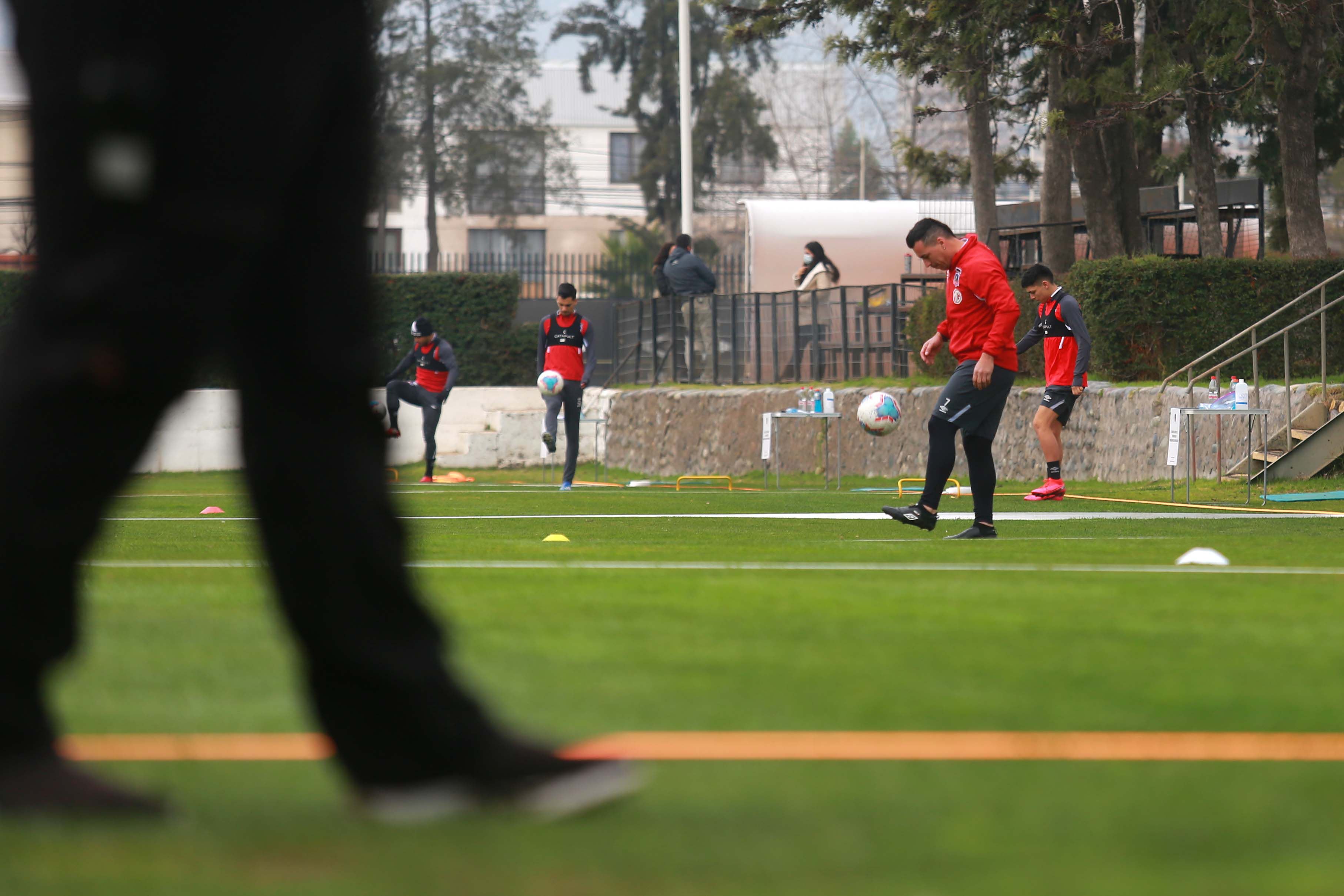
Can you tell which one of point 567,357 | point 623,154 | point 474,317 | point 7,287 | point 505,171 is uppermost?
point 623,154

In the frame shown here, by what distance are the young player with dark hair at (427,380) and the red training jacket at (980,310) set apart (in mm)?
12147

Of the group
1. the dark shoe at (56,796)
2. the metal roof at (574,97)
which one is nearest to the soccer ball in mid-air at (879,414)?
the dark shoe at (56,796)

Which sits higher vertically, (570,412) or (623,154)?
(623,154)

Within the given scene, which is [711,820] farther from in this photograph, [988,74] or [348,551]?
[988,74]

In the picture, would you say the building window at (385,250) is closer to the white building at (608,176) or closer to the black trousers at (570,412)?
the white building at (608,176)

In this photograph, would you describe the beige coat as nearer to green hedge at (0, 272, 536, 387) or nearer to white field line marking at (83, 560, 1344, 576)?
green hedge at (0, 272, 536, 387)

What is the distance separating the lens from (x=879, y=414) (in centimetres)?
1568

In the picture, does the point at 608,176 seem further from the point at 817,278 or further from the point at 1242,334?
the point at 1242,334

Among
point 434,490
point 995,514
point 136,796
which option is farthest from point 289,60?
Result: point 434,490

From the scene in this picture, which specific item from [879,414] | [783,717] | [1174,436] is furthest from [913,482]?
[783,717]

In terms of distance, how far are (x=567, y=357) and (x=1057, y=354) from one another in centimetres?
574

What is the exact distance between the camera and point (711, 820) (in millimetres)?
2232

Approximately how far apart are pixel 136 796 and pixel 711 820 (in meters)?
0.73

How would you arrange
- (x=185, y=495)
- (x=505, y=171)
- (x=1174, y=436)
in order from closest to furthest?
(x=1174, y=436) → (x=185, y=495) → (x=505, y=171)
